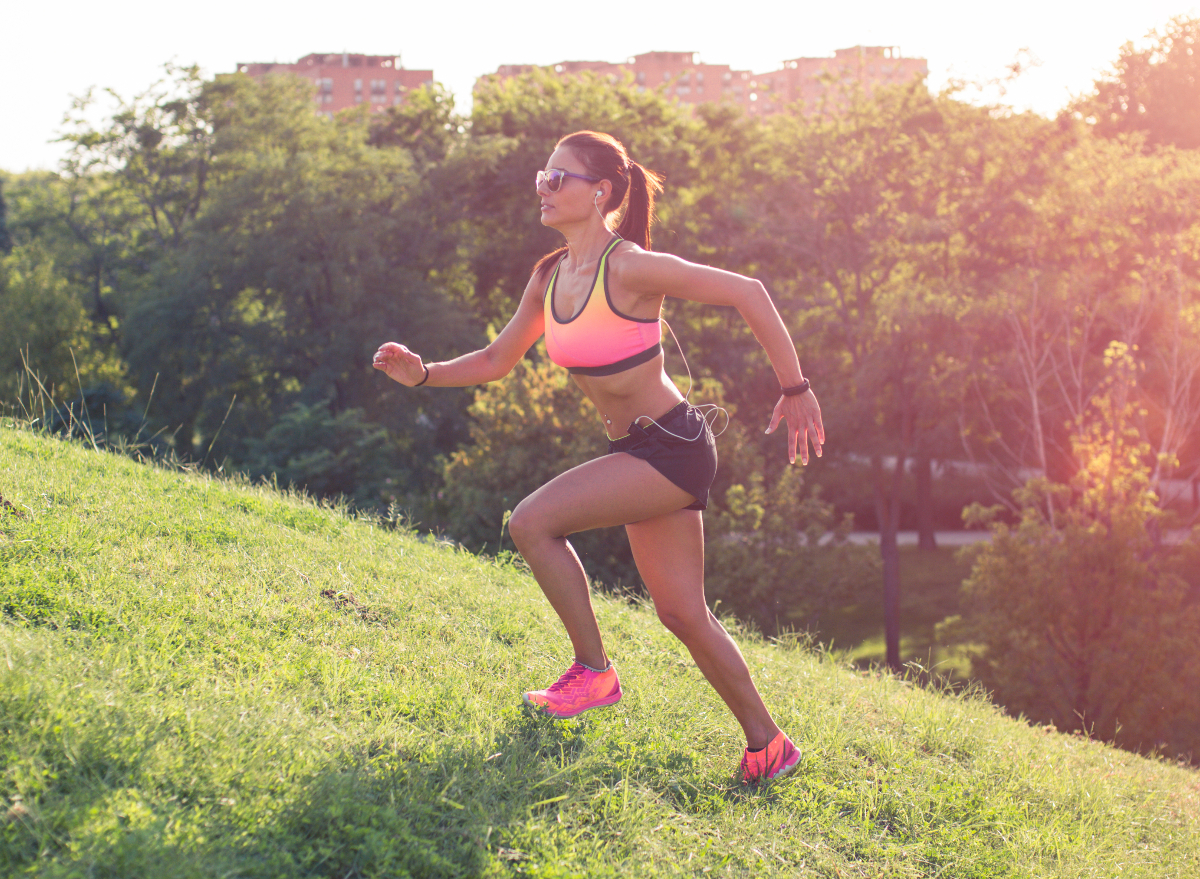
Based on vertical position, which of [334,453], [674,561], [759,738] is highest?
[674,561]

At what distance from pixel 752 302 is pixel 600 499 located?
834 millimetres

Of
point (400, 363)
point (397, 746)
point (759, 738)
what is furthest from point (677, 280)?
point (397, 746)

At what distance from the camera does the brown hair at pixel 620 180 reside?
3574 millimetres

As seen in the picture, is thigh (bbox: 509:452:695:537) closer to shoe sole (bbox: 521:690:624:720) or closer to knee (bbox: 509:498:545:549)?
knee (bbox: 509:498:545:549)

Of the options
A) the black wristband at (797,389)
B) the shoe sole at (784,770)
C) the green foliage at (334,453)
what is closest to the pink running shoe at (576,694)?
the shoe sole at (784,770)

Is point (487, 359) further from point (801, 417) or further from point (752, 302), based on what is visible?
point (801, 417)

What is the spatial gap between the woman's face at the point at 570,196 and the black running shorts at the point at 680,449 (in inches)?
31.4

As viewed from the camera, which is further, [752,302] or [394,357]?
[394,357]

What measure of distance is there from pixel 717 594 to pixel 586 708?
12.7 metres

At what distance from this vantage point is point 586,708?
11.9 feet

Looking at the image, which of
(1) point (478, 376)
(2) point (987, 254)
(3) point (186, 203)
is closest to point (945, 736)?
(1) point (478, 376)

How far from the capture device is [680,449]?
3.38 m

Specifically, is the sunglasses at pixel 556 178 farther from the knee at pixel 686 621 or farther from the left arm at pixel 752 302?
the knee at pixel 686 621

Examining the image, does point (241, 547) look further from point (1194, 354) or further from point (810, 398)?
point (1194, 354)
